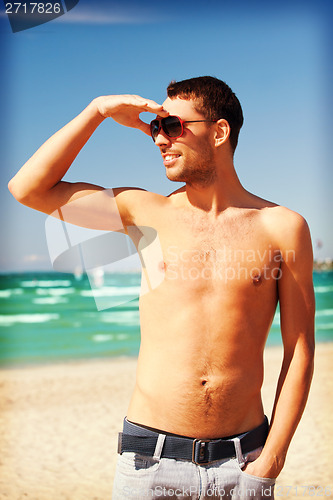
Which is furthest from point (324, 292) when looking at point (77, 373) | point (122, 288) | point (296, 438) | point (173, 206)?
point (173, 206)

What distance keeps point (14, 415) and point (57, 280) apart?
25.0m

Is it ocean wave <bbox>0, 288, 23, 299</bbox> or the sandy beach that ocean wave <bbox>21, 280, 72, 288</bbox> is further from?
the sandy beach

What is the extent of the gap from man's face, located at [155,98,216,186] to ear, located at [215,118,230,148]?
1.2 inches

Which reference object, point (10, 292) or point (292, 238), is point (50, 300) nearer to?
point (10, 292)

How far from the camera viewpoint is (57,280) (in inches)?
1283

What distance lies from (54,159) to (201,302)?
2.70ft

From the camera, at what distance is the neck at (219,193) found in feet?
7.22

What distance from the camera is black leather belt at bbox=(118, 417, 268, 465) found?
197cm

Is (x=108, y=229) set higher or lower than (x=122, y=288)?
higher

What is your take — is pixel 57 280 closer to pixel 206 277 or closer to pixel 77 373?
pixel 77 373

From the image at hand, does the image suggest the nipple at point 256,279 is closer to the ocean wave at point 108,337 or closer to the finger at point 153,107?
the finger at point 153,107

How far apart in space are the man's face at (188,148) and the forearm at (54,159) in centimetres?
30

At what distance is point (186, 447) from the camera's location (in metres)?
1.98

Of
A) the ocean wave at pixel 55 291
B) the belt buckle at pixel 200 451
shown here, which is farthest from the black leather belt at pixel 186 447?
the ocean wave at pixel 55 291
